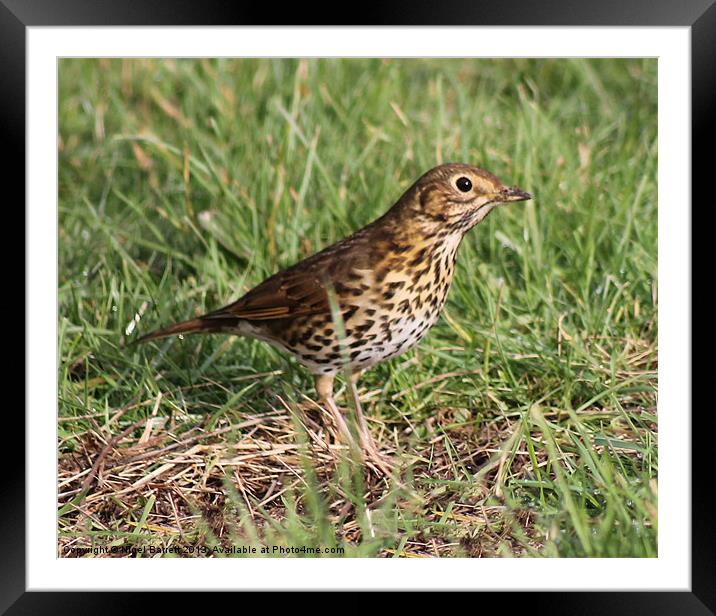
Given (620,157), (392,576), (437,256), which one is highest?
(620,157)

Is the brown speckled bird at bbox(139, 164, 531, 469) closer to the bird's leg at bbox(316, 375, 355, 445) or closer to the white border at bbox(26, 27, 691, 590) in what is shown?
the bird's leg at bbox(316, 375, 355, 445)

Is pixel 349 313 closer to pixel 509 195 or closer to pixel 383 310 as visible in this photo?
pixel 383 310

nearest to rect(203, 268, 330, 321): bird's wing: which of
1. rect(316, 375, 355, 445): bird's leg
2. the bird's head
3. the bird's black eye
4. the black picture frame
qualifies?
rect(316, 375, 355, 445): bird's leg

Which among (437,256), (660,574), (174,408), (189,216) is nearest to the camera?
(660,574)
